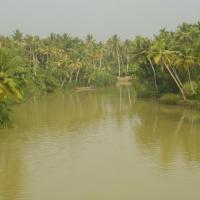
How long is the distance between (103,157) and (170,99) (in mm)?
23309

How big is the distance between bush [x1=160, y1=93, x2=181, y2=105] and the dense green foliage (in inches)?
33.6

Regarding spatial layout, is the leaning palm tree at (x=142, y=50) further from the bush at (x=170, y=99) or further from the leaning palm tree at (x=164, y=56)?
the leaning palm tree at (x=164, y=56)

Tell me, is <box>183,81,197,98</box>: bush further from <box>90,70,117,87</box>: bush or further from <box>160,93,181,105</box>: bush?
<box>90,70,117,87</box>: bush

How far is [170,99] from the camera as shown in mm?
44969

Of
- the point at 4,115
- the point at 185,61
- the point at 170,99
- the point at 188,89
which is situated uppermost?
the point at 185,61

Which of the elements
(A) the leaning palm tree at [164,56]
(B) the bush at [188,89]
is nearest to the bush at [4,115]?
(A) the leaning palm tree at [164,56]

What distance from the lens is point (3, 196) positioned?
17.1 meters

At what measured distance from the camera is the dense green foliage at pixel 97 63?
38.0 meters

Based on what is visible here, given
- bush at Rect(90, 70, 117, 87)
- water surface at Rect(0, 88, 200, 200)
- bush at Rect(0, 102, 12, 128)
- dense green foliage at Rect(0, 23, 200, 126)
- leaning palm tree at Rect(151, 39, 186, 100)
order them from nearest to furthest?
water surface at Rect(0, 88, 200, 200) → bush at Rect(0, 102, 12, 128) → dense green foliage at Rect(0, 23, 200, 126) → leaning palm tree at Rect(151, 39, 186, 100) → bush at Rect(90, 70, 117, 87)

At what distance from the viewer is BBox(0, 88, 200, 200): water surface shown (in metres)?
17.4

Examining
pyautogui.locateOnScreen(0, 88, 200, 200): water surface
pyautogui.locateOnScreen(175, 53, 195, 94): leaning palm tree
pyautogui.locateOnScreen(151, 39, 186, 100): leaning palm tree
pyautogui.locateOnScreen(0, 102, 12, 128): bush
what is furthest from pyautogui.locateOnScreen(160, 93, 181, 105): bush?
pyautogui.locateOnScreen(0, 102, 12, 128): bush

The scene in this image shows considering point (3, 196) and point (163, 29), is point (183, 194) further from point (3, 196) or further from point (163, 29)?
point (163, 29)

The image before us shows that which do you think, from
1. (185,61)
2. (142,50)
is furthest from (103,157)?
(142,50)

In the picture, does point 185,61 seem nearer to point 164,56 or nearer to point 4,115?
point 164,56
